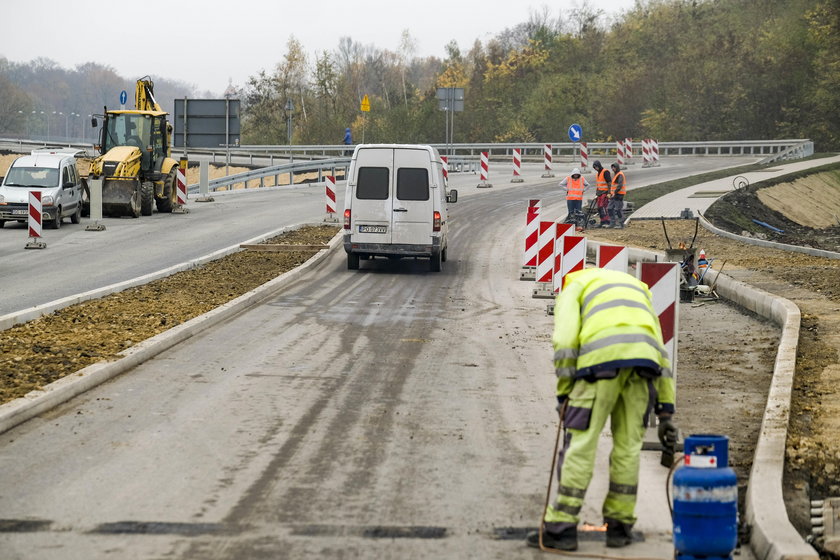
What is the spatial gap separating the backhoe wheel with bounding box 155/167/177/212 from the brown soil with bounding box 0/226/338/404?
14090mm

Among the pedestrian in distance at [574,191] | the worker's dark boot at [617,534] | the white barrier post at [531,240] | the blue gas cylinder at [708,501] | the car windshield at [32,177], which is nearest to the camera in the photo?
the blue gas cylinder at [708,501]

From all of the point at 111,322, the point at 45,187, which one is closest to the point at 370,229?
the point at 111,322

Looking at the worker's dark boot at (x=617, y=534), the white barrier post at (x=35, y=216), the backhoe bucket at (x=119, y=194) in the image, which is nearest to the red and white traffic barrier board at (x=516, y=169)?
the backhoe bucket at (x=119, y=194)

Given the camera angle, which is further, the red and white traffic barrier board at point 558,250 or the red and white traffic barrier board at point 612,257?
the red and white traffic barrier board at point 558,250

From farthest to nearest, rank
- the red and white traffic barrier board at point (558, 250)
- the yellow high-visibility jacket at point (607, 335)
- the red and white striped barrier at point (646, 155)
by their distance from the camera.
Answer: the red and white striped barrier at point (646, 155) < the red and white traffic barrier board at point (558, 250) < the yellow high-visibility jacket at point (607, 335)

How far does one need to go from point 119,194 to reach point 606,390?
29.9 meters

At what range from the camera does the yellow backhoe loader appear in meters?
34.2

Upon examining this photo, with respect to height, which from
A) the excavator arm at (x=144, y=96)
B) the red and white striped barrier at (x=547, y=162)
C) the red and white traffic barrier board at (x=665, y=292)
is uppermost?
the excavator arm at (x=144, y=96)

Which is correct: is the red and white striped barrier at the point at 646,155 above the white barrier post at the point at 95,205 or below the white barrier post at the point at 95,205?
above

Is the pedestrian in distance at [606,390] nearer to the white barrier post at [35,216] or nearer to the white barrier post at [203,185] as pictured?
the white barrier post at [35,216]

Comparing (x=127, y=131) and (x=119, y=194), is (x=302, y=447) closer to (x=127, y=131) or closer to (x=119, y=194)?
(x=119, y=194)

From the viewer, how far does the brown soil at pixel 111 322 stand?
35.7 ft

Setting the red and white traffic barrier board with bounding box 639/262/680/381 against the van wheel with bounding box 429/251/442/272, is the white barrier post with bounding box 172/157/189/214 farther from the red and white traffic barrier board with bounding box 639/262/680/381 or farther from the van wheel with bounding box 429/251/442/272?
the red and white traffic barrier board with bounding box 639/262/680/381

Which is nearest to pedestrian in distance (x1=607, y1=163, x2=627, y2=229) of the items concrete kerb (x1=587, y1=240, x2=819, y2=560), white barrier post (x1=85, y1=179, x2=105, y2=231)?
white barrier post (x1=85, y1=179, x2=105, y2=231)
